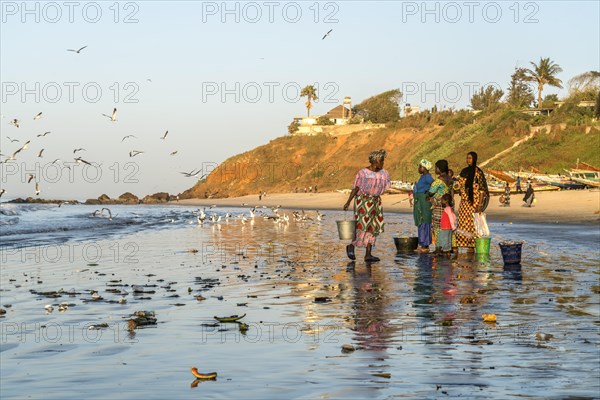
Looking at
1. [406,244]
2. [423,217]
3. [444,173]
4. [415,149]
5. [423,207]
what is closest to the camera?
[444,173]

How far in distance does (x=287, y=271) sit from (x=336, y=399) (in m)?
10.7

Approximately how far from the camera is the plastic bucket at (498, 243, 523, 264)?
17.1 meters

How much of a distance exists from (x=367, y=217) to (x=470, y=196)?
9.08 ft

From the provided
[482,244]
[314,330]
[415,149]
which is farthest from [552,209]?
[415,149]

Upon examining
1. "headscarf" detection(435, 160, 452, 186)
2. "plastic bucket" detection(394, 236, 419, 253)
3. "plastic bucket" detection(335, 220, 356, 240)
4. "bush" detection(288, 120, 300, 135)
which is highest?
"bush" detection(288, 120, 300, 135)

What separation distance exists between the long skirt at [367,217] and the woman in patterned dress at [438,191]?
147 centimetres

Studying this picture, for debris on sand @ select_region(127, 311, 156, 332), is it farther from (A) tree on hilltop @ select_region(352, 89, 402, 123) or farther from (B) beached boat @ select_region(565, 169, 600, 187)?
(A) tree on hilltop @ select_region(352, 89, 402, 123)

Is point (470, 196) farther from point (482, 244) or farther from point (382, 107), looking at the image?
point (382, 107)

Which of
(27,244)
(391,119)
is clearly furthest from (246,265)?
(391,119)

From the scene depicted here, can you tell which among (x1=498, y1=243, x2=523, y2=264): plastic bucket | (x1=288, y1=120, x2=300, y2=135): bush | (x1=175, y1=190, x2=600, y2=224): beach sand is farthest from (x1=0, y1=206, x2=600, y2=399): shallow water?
(x1=288, y1=120, x2=300, y2=135): bush

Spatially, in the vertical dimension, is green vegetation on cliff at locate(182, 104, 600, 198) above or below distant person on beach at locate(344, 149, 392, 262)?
above

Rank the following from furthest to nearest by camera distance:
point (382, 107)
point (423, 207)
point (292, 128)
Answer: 1. point (292, 128)
2. point (382, 107)
3. point (423, 207)

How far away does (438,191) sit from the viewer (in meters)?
19.4

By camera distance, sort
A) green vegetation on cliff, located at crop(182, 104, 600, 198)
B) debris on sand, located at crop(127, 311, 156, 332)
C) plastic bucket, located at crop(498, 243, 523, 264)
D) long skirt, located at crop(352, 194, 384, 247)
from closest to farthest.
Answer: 1. debris on sand, located at crop(127, 311, 156, 332)
2. plastic bucket, located at crop(498, 243, 523, 264)
3. long skirt, located at crop(352, 194, 384, 247)
4. green vegetation on cliff, located at crop(182, 104, 600, 198)
